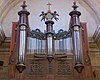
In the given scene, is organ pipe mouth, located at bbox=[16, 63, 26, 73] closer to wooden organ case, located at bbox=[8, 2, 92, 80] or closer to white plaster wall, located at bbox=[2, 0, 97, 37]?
wooden organ case, located at bbox=[8, 2, 92, 80]

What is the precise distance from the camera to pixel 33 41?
8.90 m

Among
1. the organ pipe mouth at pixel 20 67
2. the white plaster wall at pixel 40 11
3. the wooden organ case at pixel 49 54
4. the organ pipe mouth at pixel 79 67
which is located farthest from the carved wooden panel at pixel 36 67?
the white plaster wall at pixel 40 11

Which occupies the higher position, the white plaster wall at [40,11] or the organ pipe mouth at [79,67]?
the white plaster wall at [40,11]

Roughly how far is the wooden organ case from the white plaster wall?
1546mm

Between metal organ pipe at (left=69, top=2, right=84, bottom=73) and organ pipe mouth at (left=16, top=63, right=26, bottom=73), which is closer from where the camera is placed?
organ pipe mouth at (left=16, top=63, right=26, bottom=73)

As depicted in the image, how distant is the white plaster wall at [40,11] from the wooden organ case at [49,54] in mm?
1546

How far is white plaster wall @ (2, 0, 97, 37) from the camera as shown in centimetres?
1076

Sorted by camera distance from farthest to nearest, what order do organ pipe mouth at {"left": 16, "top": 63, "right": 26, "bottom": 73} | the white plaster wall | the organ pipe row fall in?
the white plaster wall → the organ pipe row → organ pipe mouth at {"left": 16, "top": 63, "right": 26, "bottom": 73}

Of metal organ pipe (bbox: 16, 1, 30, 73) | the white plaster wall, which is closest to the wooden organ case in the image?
metal organ pipe (bbox: 16, 1, 30, 73)

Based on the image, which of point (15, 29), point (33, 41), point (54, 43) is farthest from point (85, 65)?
point (15, 29)

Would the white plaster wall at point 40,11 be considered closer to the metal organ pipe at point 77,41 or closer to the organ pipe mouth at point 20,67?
the metal organ pipe at point 77,41

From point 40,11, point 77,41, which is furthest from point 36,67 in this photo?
point 40,11

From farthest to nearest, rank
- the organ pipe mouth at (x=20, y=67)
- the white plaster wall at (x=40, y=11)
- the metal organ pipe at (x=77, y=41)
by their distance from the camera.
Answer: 1. the white plaster wall at (x=40, y=11)
2. the metal organ pipe at (x=77, y=41)
3. the organ pipe mouth at (x=20, y=67)

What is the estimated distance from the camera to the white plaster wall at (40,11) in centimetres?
1076
